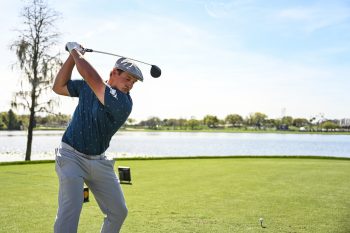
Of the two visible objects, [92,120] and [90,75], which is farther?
[92,120]

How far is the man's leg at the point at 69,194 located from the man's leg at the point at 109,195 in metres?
0.24

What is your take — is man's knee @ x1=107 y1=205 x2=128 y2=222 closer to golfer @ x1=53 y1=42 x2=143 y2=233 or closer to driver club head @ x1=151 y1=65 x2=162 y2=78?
golfer @ x1=53 y1=42 x2=143 y2=233

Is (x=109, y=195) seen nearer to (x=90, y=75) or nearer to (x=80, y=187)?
(x=80, y=187)

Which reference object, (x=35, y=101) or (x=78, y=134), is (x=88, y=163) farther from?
(x=35, y=101)

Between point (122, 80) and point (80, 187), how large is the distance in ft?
3.73

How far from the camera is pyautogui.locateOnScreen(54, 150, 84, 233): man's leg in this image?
13.9 feet

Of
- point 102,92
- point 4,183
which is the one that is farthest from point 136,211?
point 4,183

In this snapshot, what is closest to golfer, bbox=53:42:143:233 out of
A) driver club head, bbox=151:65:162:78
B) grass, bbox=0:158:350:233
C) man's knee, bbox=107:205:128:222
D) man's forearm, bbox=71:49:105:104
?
man's forearm, bbox=71:49:105:104

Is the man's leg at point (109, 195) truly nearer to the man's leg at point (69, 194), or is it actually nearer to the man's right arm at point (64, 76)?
the man's leg at point (69, 194)

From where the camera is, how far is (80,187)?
14.1ft

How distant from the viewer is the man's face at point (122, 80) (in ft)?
13.8

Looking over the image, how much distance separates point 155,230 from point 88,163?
7.43 feet

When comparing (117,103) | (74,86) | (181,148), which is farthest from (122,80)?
(181,148)

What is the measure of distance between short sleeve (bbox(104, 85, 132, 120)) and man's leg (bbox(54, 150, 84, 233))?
2.12 feet
